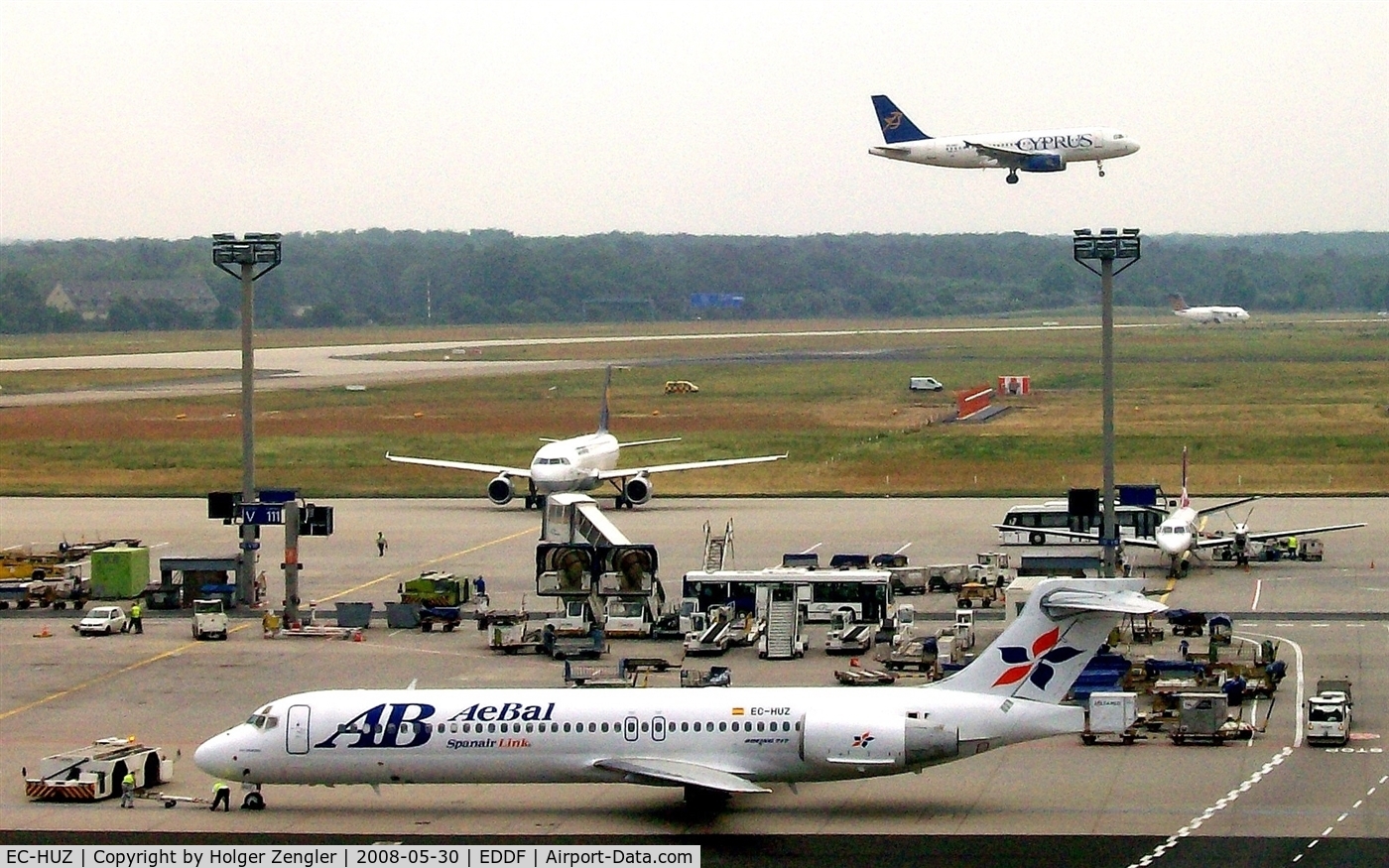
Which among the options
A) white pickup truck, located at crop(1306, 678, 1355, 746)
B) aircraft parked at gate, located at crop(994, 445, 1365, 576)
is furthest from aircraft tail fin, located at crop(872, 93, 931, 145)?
white pickup truck, located at crop(1306, 678, 1355, 746)

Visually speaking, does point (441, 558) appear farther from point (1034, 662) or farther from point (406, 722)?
point (1034, 662)

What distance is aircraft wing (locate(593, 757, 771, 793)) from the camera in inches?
1730

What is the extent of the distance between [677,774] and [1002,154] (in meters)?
117

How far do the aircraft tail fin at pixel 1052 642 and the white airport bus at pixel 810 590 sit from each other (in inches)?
1152

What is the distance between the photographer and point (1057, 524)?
96750 mm

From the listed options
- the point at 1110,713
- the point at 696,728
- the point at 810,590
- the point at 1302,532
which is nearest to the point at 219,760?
the point at 696,728

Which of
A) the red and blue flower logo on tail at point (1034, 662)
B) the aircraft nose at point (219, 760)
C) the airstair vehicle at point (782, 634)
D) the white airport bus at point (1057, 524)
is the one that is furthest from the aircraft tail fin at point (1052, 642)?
the white airport bus at point (1057, 524)

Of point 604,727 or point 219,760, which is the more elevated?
point 604,727

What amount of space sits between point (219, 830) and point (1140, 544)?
55650mm

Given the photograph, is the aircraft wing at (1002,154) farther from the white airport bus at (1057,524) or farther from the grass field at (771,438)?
the white airport bus at (1057,524)

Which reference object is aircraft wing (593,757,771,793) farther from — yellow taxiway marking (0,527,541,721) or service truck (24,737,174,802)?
yellow taxiway marking (0,527,541,721)

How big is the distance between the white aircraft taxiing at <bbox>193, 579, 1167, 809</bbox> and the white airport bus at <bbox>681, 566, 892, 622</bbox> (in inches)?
1138

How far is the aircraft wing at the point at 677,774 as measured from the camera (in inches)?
1730

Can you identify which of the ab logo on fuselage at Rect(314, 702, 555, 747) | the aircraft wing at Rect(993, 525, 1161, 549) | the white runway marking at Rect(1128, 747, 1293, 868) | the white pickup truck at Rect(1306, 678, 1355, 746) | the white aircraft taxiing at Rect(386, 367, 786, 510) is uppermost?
the white aircraft taxiing at Rect(386, 367, 786, 510)
